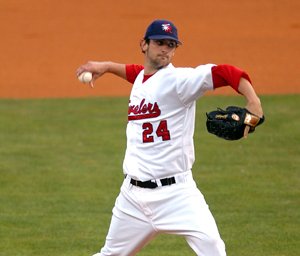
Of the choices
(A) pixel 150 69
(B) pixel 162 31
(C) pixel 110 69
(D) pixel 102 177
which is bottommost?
(D) pixel 102 177

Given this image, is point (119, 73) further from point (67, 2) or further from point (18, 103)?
point (67, 2)

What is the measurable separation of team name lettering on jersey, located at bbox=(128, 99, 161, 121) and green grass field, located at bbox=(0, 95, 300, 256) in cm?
246

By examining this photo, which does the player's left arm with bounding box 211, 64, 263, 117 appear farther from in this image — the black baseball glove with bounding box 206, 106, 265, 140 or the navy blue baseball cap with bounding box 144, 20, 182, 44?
the navy blue baseball cap with bounding box 144, 20, 182, 44

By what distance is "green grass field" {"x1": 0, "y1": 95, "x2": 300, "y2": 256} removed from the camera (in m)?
9.08

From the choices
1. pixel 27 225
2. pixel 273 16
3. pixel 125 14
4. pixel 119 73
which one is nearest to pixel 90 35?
pixel 125 14

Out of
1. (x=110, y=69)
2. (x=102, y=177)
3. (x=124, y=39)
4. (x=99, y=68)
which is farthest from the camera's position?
(x=124, y=39)

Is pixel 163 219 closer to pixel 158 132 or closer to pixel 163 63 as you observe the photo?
pixel 158 132

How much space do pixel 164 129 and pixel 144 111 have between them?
0.70 ft

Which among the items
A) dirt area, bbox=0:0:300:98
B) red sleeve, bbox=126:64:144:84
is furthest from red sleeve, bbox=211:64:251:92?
dirt area, bbox=0:0:300:98

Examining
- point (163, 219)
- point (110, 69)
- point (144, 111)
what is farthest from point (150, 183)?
point (110, 69)

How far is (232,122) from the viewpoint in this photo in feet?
19.7

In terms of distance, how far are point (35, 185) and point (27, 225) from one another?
1.71 m

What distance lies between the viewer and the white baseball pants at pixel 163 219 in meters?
6.27

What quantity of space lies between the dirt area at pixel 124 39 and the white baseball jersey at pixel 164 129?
10845mm
